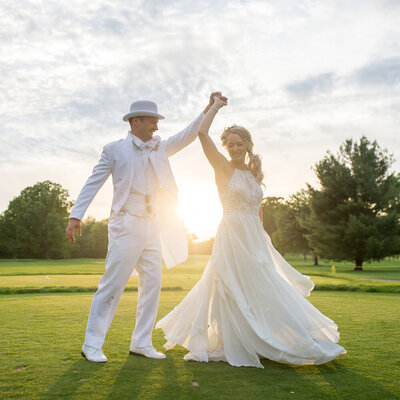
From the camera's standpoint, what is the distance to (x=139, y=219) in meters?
4.33

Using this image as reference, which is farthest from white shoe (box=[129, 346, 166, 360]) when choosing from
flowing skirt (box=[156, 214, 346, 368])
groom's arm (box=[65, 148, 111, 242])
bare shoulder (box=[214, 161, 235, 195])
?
bare shoulder (box=[214, 161, 235, 195])

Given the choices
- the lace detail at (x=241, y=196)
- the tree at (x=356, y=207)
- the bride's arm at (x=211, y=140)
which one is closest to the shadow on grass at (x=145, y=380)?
the lace detail at (x=241, y=196)

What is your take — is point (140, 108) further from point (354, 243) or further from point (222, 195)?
point (354, 243)

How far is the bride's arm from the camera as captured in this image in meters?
4.57

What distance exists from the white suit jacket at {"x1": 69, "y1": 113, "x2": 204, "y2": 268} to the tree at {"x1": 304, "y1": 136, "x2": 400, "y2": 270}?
2927cm

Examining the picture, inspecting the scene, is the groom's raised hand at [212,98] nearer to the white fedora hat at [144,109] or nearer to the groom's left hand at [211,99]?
the groom's left hand at [211,99]

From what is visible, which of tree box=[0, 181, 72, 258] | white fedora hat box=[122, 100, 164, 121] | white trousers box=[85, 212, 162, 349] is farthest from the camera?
tree box=[0, 181, 72, 258]

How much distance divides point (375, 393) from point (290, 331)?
1101mm

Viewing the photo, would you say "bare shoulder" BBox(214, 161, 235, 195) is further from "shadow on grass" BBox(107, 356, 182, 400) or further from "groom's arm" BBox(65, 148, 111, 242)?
"shadow on grass" BBox(107, 356, 182, 400)

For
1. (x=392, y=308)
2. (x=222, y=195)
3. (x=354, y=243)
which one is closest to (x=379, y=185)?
(x=354, y=243)

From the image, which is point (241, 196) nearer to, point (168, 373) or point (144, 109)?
point (144, 109)

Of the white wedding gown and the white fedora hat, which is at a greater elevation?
the white fedora hat

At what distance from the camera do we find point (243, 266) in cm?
436

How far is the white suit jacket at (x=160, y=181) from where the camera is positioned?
170 inches
